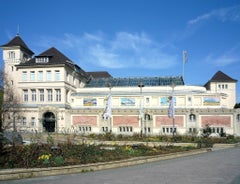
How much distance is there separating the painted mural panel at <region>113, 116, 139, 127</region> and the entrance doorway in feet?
39.7

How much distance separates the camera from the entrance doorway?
5100 cm

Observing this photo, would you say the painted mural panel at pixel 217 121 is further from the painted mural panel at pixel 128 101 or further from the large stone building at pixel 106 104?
the painted mural panel at pixel 128 101

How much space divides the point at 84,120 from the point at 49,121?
713cm

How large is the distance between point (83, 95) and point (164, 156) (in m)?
36.3

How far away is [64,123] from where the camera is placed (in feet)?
162

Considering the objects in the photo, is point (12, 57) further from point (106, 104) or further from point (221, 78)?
point (221, 78)

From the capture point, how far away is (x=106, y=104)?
45188 millimetres

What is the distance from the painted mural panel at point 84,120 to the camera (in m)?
49.6

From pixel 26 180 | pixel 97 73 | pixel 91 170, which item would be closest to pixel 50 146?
pixel 91 170

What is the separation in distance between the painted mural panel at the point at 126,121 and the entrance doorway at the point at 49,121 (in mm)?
12112

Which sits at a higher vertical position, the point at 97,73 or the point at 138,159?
the point at 97,73

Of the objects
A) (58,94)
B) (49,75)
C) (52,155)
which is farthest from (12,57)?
(52,155)

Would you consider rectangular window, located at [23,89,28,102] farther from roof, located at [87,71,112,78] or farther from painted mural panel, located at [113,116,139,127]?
roof, located at [87,71,112,78]

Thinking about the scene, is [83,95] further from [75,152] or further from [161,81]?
[75,152]
